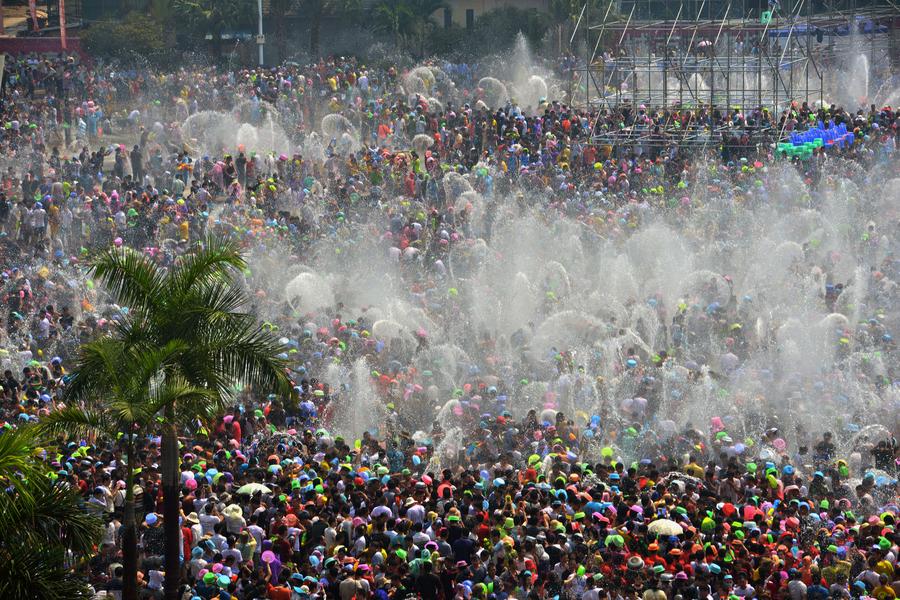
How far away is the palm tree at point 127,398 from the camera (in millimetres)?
11750

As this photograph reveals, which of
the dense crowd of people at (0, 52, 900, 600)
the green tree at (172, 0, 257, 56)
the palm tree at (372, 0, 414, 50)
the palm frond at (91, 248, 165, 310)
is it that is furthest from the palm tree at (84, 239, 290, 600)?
the palm tree at (372, 0, 414, 50)

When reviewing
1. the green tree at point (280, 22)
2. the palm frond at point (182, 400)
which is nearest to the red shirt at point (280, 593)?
the palm frond at point (182, 400)

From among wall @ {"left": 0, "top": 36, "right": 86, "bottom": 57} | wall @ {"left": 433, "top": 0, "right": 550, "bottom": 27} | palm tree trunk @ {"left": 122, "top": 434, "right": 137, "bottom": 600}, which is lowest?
palm tree trunk @ {"left": 122, "top": 434, "right": 137, "bottom": 600}

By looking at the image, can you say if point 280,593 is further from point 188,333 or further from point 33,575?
point 33,575

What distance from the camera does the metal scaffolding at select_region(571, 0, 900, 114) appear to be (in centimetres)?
3391

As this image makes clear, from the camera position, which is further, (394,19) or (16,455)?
(394,19)

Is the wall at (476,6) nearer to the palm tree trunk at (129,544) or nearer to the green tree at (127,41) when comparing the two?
the green tree at (127,41)

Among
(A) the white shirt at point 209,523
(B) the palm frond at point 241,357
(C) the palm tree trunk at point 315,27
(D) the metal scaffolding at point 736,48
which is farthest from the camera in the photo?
(C) the palm tree trunk at point 315,27

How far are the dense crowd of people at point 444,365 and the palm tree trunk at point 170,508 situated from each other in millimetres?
544

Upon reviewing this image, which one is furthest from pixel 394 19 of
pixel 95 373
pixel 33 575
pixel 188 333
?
pixel 33 575

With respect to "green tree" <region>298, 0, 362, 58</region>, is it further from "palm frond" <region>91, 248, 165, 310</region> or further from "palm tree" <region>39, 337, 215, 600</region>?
"palm tree" <region>39, 337, 215, 600</region>

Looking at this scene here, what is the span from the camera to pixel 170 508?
12.0 m

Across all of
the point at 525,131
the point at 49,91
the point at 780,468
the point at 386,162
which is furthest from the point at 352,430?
the point at 49,91

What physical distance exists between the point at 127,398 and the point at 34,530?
2232 mm
